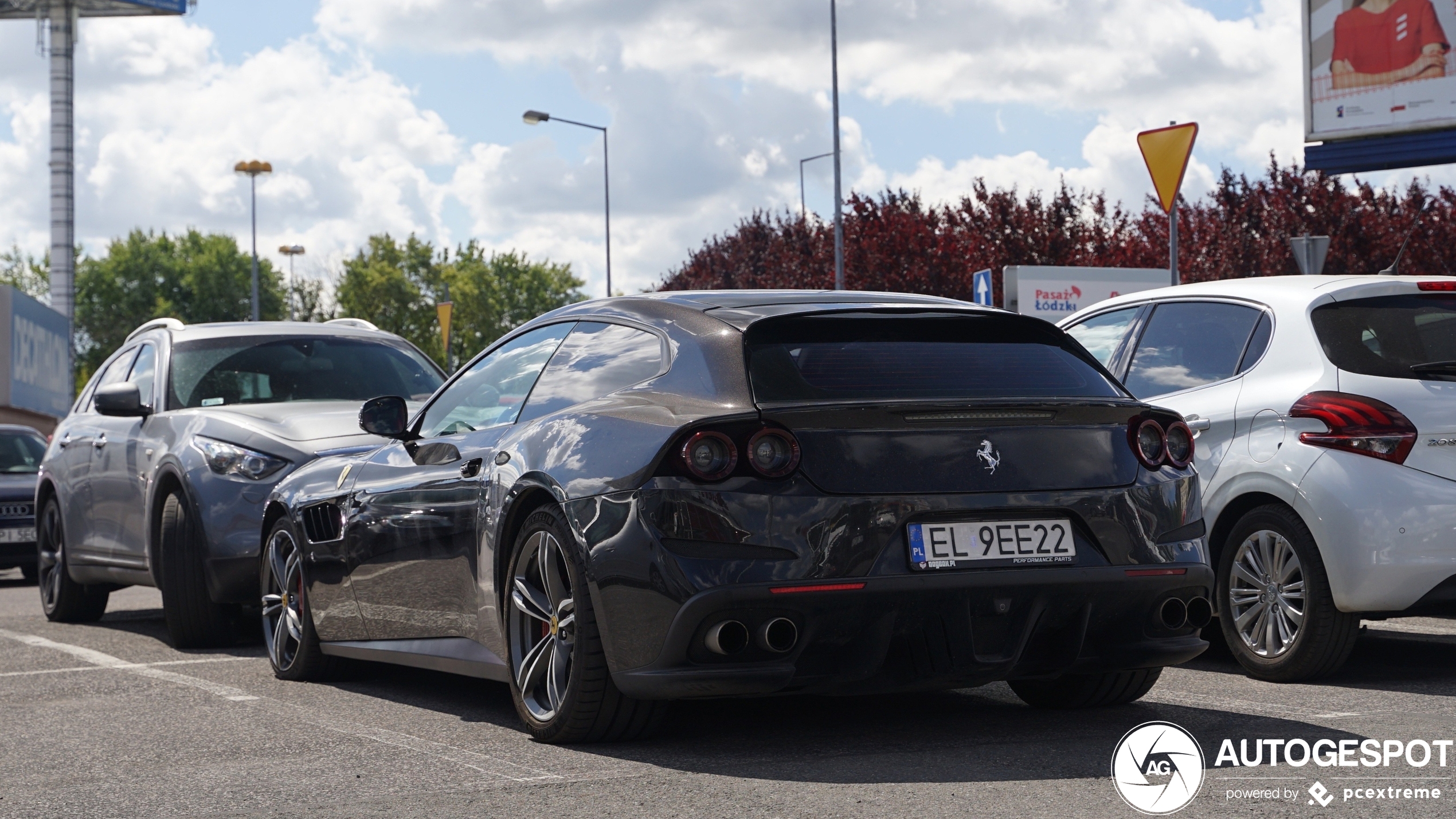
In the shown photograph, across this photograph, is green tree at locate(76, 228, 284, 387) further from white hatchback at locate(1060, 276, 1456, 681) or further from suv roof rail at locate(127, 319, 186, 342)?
white hatchback at locate(1060, 276, 1456, 681)

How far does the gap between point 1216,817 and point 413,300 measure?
8808 centimetres

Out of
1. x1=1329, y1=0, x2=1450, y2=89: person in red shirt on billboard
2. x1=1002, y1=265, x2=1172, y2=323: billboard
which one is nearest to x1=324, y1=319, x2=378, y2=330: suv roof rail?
x1=1002, y1=265, x2=1172, y2=323: billboard

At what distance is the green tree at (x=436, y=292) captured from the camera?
84.9 m

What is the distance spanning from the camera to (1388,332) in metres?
6.84

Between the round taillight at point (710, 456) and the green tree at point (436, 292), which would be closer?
the round taillight at point (710, 456)

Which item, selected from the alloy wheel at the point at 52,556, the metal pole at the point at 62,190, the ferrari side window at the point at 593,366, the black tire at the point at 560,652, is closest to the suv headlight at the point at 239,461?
the alloy wheel at the point at 52,556

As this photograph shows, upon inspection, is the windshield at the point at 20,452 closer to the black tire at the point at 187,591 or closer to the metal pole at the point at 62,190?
the black tire at the point at 187,591

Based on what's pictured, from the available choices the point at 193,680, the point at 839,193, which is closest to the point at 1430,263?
the point at 839,193

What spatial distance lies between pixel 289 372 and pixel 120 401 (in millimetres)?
938

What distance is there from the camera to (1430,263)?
41062 millimetres

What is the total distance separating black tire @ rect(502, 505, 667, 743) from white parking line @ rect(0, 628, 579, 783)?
255 mm

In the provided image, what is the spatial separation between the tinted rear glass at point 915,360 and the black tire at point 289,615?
2970mm

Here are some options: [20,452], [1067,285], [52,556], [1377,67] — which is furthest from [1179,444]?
[1377,67]

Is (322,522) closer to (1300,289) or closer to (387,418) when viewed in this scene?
(387,418)
